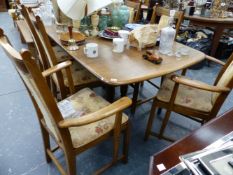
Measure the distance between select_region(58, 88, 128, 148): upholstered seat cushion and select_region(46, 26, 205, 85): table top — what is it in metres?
0.26

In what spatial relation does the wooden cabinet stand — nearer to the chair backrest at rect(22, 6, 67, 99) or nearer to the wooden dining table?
the chair backrest at rect(22, 6, 67, 99)

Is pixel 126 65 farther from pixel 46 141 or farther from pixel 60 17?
pixel 60 17

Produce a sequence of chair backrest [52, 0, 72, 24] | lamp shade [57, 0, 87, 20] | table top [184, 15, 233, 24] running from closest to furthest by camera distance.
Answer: lamp shade [57, 0, 87, 20], chair backrest [52, 0, 72, 24], table top [184, 15, 233, 24]

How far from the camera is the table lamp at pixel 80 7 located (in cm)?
169

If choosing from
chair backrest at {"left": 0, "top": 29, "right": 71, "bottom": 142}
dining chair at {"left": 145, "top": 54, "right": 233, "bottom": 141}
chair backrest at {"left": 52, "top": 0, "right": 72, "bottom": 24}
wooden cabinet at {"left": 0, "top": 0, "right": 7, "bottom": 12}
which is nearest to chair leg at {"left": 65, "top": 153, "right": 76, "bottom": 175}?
chair backrest at {"left": 0, "top": 29, "right": 71, "bottom": 142}

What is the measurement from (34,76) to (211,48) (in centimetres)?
303

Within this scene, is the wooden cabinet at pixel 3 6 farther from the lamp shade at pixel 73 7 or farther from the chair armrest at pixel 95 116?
the chair armrest at pixel 95 116

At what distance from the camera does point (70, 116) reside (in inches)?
50.7

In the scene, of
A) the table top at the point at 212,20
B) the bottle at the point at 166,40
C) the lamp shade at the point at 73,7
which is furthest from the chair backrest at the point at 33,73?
the table top at the point at 212,20

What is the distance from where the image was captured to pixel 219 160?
66 centimetres

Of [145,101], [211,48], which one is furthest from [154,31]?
[211,48]

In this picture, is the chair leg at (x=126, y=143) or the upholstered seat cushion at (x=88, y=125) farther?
the chair leg at (x=126, y=143)

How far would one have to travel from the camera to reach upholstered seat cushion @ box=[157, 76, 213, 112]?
1490 mm

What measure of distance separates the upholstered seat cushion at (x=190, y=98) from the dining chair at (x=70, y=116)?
46 cm
